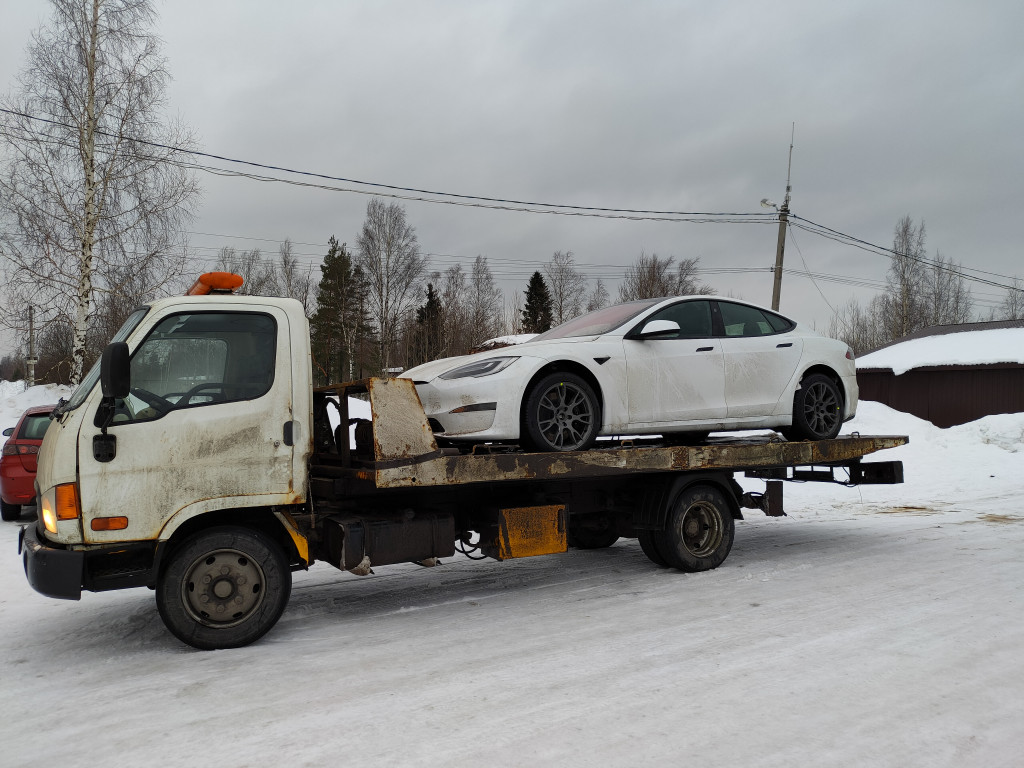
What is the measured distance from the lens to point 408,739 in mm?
3439

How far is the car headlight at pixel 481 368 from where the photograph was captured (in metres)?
5.66

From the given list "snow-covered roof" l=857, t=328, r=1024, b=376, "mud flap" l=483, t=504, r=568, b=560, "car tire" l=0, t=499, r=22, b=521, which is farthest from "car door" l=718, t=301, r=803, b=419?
"snow-covered roof" l=857, t=328, r=1024, b=376

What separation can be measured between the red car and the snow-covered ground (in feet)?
9.45

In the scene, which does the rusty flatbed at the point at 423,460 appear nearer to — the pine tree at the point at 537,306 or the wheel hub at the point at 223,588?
the wheel hub at the point at 223,588

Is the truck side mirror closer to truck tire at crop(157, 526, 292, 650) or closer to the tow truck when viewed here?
the tow truck

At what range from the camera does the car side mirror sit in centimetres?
624

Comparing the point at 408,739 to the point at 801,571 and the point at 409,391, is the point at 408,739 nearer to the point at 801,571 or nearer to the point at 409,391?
the point at 409,391

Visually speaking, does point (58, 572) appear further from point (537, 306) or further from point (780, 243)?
point (537, 306)

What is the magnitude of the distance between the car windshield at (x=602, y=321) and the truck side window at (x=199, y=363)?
2.60 meters

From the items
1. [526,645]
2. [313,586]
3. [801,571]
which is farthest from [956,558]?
[313,586]

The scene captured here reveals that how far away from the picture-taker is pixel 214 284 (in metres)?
5.21

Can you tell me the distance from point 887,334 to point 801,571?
54.9 meters

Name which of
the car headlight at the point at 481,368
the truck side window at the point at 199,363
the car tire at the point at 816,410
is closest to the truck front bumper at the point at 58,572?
the truck side window at the point at 199,363

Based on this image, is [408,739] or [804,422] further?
[804,422]
